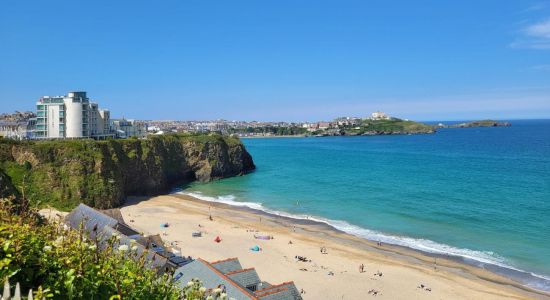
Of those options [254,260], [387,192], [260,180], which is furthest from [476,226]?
[260,180]

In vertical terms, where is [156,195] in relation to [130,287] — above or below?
below

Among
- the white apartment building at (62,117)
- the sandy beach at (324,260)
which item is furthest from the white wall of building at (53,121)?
the sandy beach at (324,260)

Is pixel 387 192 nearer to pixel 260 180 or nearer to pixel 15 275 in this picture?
pixel 260 180

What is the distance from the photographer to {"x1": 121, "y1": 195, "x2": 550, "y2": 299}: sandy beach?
81.1 ft

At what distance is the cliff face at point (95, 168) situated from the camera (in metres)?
41.0

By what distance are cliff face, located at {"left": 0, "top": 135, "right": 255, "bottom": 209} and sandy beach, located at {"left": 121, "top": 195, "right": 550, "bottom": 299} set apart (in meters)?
4.39

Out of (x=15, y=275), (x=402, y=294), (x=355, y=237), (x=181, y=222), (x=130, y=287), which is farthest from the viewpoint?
(x=181, y=222)

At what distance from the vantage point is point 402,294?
2428cm

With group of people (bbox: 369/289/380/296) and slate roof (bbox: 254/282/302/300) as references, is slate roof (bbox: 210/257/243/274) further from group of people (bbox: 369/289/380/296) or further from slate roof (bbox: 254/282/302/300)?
group of people (bbox: 369/289/380/296)

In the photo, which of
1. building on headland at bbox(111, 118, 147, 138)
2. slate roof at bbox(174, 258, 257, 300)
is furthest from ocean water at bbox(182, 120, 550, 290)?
building on headland at bbox(111, 118, 147, 138)

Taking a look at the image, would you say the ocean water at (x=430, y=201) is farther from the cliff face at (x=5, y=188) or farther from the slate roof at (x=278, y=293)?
the cliff face at (x=5, y=188)

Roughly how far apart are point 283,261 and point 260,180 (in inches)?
1602

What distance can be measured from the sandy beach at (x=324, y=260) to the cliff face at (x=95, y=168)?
4.39 meters

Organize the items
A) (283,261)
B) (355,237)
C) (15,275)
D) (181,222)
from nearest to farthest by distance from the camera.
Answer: (15,275)
(283,261)
(355,237)
(181,222)
